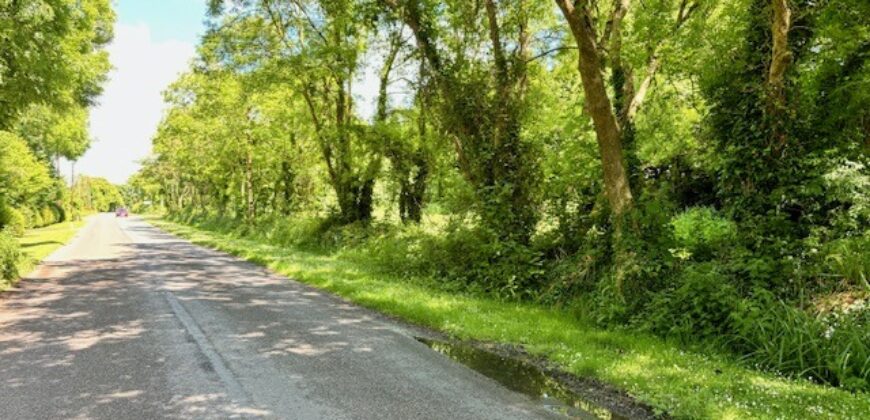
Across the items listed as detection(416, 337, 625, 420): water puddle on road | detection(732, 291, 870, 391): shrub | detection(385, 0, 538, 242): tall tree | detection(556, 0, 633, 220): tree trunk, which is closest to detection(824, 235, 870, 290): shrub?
detection(732, 291, 870, 391): shrub

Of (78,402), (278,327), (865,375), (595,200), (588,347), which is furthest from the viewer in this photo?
(595,200)

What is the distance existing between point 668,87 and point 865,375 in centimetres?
933

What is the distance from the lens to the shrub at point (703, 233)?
8.37 m

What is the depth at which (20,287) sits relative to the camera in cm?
1273

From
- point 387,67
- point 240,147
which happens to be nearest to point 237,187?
point 240,147

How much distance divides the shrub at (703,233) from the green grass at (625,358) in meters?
1.79

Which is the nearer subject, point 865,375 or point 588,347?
point 865,375

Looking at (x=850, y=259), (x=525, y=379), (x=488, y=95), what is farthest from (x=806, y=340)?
(x=488, y=95)

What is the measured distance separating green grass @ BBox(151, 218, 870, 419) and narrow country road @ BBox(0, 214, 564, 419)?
37.0 inches

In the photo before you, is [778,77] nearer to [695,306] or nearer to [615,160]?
[615,160]

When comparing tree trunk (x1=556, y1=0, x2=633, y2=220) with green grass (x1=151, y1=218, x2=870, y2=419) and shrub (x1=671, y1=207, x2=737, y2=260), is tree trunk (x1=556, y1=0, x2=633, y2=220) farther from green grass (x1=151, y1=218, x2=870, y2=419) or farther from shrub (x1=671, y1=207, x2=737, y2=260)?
green grass (x1=151, y1=218, x2=870, y2=419)

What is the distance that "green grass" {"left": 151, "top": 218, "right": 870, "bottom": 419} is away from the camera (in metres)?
5.11

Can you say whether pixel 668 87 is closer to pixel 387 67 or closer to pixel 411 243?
pixel 411 243

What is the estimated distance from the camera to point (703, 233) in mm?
8461
